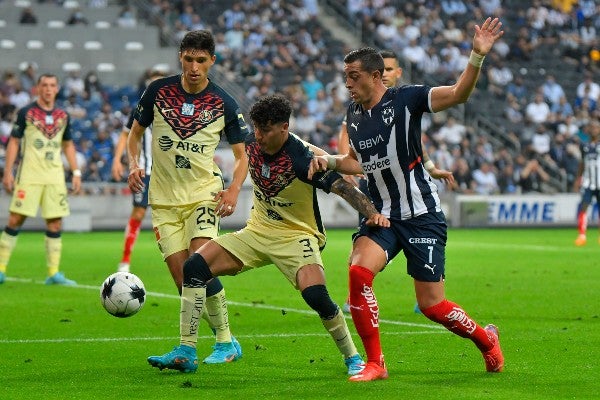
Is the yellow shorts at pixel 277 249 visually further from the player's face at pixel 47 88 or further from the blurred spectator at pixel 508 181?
the blurred spectator at pixel 508 181

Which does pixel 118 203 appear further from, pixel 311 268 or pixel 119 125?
pixel 311 268

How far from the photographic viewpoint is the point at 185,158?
9609 mm

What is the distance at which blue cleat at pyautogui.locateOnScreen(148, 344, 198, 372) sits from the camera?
28.5ft

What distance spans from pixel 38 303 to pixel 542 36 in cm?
3196

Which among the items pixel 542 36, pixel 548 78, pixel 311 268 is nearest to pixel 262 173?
pixel 311 268

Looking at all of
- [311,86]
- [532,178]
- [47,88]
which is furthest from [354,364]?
[311,86]

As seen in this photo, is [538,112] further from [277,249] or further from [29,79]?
[277,249]

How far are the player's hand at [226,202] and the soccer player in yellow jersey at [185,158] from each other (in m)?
0.17

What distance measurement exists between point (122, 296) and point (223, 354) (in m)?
0.87

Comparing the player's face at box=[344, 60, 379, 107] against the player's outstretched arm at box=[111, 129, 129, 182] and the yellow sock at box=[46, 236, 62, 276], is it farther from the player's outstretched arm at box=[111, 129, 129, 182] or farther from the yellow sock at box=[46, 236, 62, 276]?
the yellow sock at box=[46, 236, 62, 276]

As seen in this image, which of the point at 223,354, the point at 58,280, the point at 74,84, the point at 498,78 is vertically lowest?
the point at 58,280

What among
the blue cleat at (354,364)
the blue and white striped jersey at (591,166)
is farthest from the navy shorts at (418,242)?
the blue and white striped jersey at (591,166)

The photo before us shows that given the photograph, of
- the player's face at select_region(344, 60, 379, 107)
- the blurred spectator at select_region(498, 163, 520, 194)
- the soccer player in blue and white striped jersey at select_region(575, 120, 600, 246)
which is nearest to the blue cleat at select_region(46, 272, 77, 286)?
the player's face at select_region(344, 60, 379, 107)

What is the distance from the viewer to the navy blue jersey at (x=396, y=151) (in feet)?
28.2
